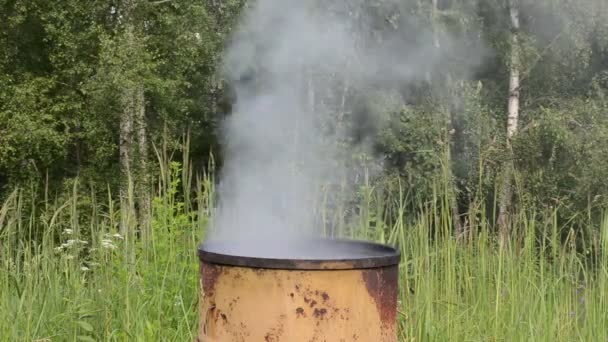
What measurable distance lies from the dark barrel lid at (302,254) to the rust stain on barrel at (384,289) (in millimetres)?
25

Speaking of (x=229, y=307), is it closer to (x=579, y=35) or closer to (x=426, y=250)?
(x=426, y=250)

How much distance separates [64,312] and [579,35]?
34.6 feet

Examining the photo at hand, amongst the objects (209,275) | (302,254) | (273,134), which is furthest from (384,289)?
(273,134)

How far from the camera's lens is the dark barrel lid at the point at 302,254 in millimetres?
2104

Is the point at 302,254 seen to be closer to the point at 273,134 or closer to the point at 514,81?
the point at 273,134

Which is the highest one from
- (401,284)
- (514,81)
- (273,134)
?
(514,81)

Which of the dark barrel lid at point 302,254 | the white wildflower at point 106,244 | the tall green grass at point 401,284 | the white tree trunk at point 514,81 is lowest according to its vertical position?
the tall green grass at point 401,284

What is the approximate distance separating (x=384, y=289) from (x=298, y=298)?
279 mm

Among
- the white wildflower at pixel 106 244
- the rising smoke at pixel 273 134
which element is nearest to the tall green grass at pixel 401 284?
the white wildflower at pixel 106 244

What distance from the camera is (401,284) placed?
131 inches

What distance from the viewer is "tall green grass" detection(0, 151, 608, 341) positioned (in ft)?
10.1

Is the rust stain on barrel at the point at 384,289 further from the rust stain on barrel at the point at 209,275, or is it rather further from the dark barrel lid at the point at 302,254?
the rust stain on barrel at the point at 209,275

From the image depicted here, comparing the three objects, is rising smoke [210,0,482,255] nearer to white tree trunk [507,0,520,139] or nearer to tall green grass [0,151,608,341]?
tall green grass [0,151,608,341]

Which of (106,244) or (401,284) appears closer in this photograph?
(106,244)
